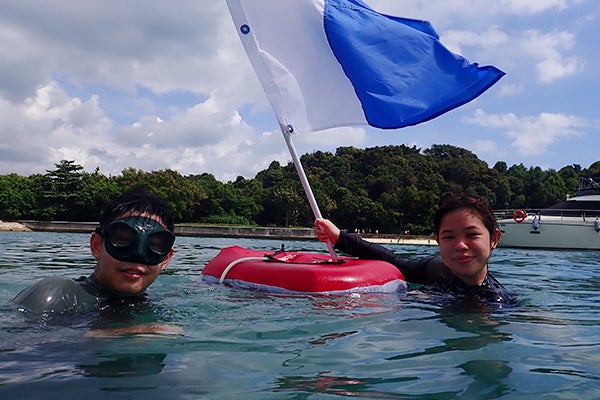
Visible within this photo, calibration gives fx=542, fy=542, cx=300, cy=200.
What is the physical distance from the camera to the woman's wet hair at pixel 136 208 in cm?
306

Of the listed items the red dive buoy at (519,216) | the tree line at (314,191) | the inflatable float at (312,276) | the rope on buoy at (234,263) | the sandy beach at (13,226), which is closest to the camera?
the inflatable float at (312,276)

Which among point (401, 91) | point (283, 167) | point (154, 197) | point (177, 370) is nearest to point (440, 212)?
point (401, 91)

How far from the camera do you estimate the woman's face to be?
393cm

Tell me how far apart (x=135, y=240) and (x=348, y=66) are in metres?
2.93

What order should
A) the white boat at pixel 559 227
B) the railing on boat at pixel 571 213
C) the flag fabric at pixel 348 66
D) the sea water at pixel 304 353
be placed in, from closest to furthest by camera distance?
the sea water at pixel 304 353, the flag fabric at pixel 348 66, the white boat at pixel 559 227, the railing on boat at pixel 571 213

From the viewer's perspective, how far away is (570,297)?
576 centimetres

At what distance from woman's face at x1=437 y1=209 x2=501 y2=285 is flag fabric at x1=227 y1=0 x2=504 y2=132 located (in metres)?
1.21

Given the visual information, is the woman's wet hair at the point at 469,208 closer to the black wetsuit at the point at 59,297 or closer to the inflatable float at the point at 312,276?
the inflatable float at the point at 312,276

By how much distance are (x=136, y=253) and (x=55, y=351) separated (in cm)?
63

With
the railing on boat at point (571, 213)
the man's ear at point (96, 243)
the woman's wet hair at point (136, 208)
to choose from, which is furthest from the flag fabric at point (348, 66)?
the railing on boat at point (571, 213)

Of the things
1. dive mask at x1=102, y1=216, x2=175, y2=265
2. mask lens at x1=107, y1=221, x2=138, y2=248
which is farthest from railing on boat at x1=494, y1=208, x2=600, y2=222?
mask lens at x1=107, y1=221, x2=138, y2=248

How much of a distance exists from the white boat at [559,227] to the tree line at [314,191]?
15249 millimetres

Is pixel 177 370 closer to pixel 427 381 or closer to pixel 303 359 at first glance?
pixel 303 359

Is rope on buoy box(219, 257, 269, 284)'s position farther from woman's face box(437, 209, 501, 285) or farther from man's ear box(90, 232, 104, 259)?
man's ear box(90, 232, 104, 259)
